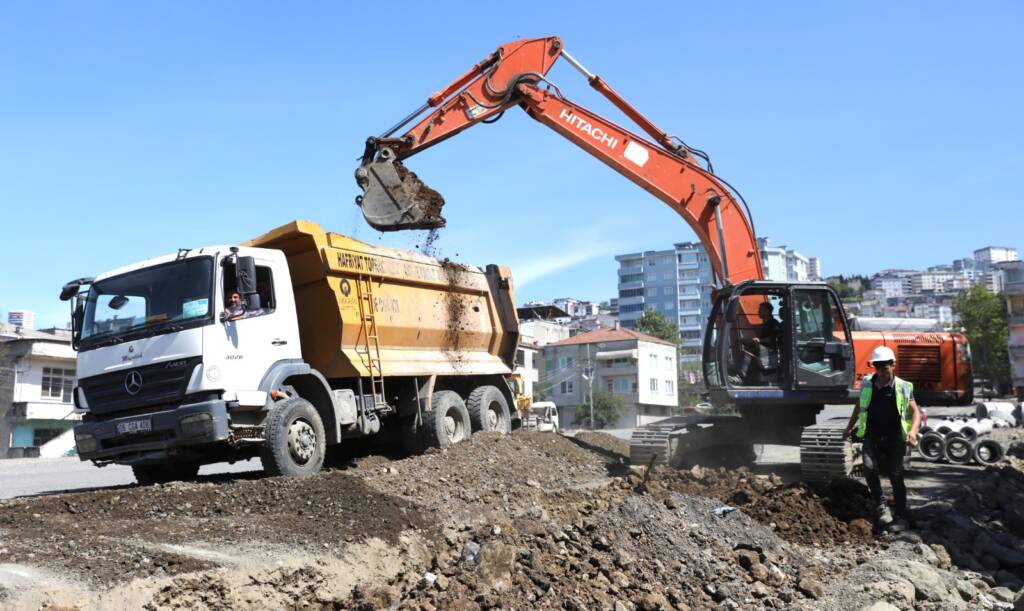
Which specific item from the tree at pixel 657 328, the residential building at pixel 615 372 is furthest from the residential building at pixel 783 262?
the residential building at pixel 615 372

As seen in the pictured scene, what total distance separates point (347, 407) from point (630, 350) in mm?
71037

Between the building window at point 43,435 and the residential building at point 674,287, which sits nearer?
the building window at point 43,435

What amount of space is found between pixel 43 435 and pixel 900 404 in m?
39.5

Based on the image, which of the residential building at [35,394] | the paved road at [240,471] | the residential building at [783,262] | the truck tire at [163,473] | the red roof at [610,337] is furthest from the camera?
the residential building at [783,262]

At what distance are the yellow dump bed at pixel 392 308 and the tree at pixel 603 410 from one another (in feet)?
202

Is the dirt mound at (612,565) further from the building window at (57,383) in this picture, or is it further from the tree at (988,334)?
the tree at (988,334)

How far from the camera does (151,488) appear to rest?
325 inches

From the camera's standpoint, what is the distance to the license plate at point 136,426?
8.98 metres

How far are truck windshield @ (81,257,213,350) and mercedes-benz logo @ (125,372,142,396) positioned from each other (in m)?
0.42

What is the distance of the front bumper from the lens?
28.7 feet

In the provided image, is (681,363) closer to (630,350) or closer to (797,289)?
(630,350)

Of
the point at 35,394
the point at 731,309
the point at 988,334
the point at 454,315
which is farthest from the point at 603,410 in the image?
the point at 731,309

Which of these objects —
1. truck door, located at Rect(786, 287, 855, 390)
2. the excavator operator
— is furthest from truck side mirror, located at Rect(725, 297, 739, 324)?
truck door, located at Rect(786, 287, 855, 390)

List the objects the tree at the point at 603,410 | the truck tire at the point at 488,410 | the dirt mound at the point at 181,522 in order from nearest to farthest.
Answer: the dirt mound at the point at 181,522 → the truck tire at the point at 488,410 → the tree at the point at 603,410
